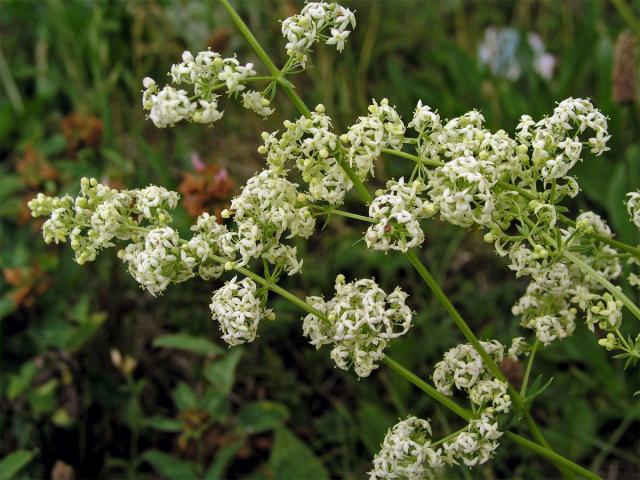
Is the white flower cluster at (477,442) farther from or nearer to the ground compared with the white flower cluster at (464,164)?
nearer to the ground

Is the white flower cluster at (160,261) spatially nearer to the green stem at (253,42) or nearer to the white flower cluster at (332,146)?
the white flower cluster at (332,146)

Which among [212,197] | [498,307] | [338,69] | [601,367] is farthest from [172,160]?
[601,367]

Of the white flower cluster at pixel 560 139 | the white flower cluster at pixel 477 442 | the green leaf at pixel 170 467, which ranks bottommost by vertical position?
the green leaf at pixel 170 467

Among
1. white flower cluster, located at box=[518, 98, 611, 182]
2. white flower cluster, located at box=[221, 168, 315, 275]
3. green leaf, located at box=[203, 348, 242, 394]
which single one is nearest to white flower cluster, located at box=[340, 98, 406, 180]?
white flower cluster, located at box=[221, 168, 315, 275]

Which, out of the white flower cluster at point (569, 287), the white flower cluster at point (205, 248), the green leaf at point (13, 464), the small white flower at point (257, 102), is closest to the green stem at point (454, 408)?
the white flower cluster at point (569, 287)

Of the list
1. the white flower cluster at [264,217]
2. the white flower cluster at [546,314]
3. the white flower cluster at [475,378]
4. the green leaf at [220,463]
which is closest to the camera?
the white flower cluster at [264,217]

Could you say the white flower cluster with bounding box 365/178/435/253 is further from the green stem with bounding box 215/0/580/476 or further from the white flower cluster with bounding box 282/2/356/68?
the white flower cluster with bounding box 282/2/356/68
